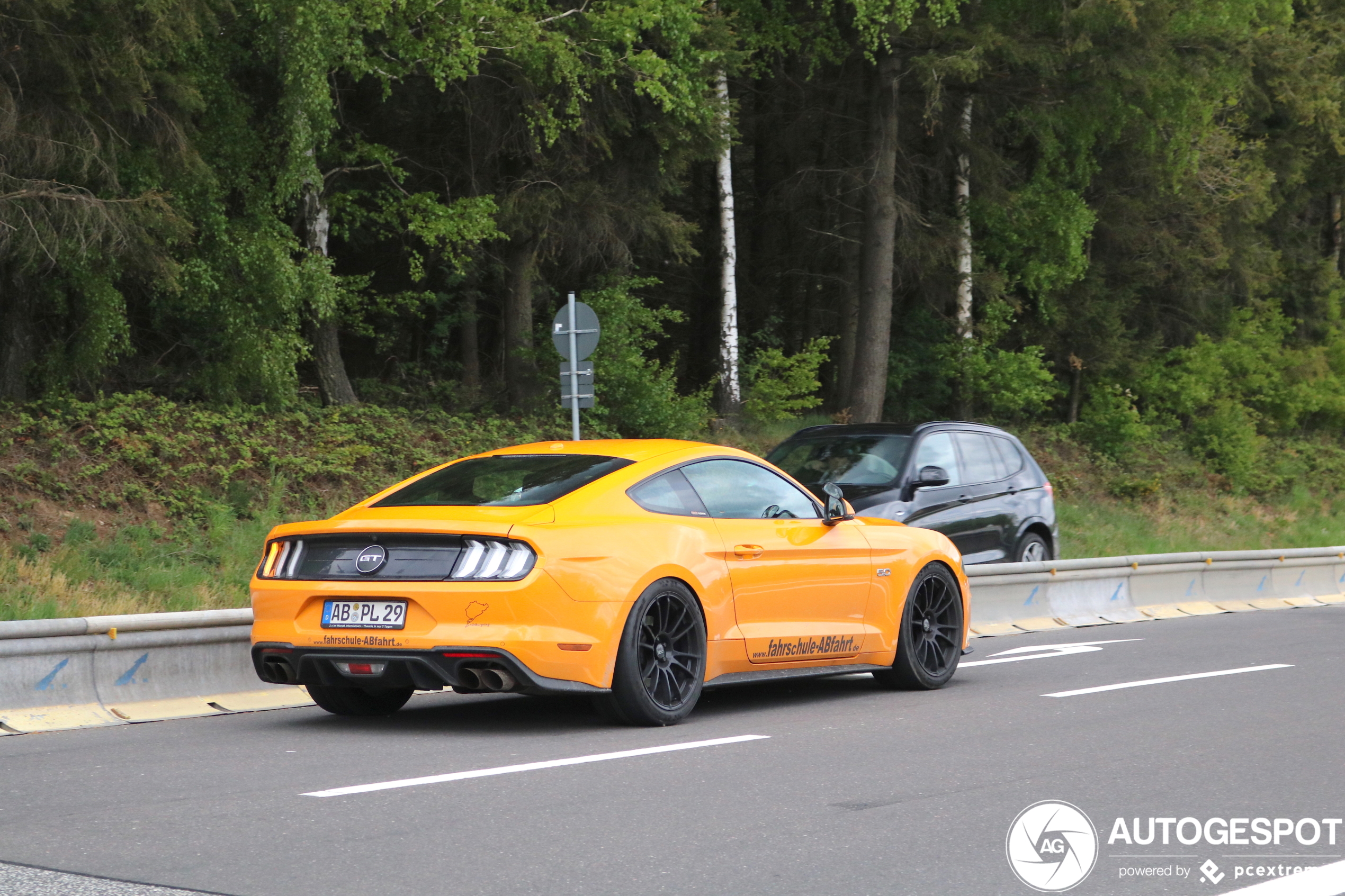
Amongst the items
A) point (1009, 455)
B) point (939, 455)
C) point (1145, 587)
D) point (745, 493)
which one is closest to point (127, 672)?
point (745, 493)

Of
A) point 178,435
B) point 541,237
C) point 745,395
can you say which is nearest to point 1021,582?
point 178,435

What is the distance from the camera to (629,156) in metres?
24.6

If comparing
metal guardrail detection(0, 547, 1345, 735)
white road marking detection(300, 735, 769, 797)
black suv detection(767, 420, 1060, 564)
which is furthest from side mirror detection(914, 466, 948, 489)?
white road marking detection(300, 735, 769, 797)

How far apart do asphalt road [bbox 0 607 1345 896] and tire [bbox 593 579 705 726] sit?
0.18 meters

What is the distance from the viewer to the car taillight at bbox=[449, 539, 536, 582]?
25.8ft

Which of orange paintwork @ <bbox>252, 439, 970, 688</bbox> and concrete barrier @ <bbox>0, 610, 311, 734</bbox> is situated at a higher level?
orange paintwork @ <bbox>252, 439, 970, 688</bbox>

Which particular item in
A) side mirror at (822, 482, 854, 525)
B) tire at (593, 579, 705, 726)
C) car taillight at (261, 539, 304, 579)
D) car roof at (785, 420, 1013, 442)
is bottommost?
tire at (593, 579, 705, 726)

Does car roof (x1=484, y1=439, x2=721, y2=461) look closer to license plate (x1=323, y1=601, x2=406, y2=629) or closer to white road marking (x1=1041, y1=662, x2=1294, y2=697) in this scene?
license plate (x1=323, y1=601, x2=406, y2=629)

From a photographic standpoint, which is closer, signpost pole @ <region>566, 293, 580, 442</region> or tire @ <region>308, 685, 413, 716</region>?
tire @ <region>308, 685, 413, 716</region>

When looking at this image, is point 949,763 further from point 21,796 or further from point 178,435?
point 178,435

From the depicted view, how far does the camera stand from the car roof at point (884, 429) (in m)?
15.4

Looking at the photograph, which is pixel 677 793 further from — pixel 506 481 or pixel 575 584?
pixel 506 481

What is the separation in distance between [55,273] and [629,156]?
935 cm

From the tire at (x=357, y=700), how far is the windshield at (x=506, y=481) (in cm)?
110
